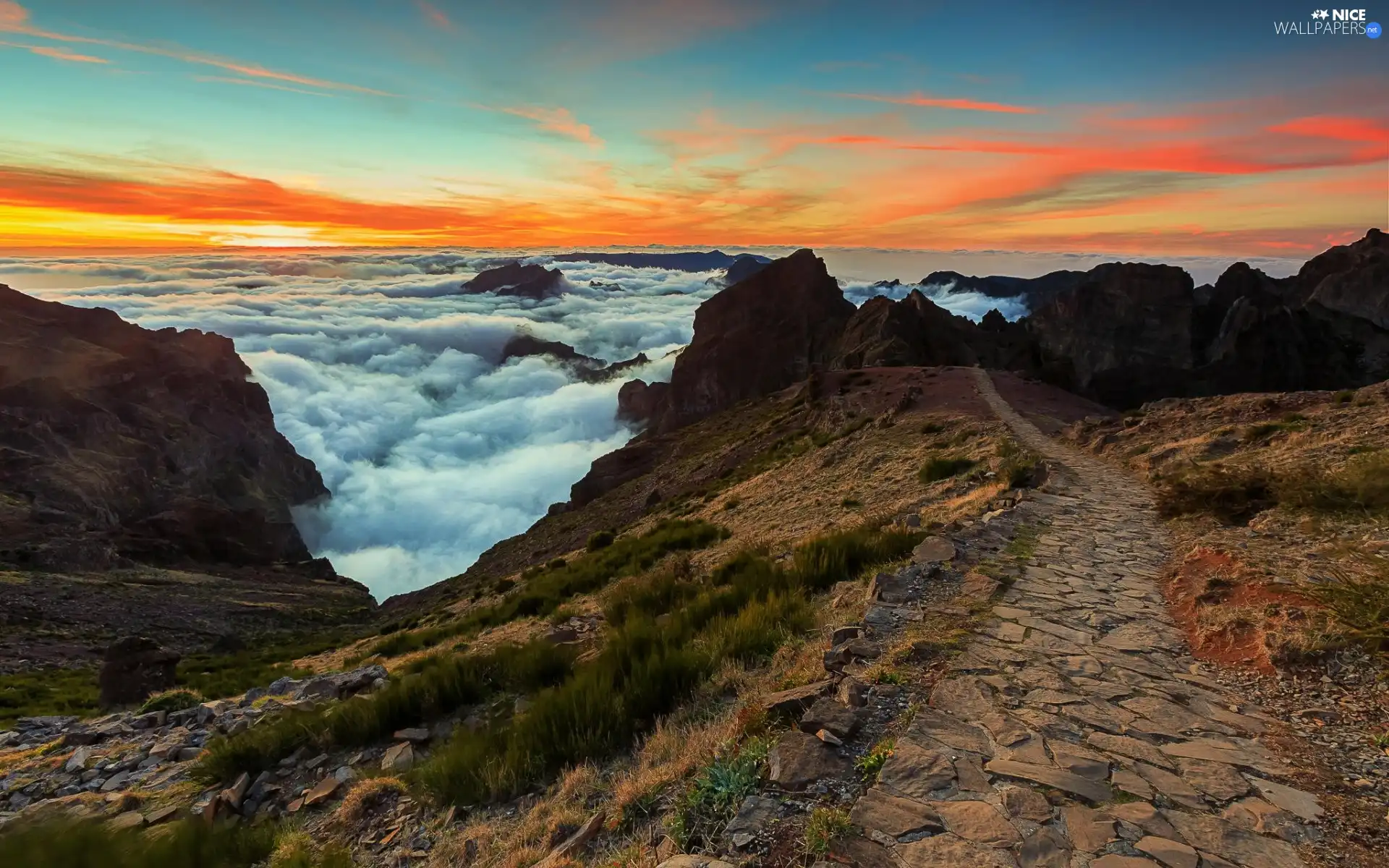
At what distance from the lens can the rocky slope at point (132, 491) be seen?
202 feet

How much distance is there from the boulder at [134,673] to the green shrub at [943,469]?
24181 millimetres

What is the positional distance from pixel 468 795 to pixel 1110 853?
4.84m

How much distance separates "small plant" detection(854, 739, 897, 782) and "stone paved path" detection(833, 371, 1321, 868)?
6 centimetres

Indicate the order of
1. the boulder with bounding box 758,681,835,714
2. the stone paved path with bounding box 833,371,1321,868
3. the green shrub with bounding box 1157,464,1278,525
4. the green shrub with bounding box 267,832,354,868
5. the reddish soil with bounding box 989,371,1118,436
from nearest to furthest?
1. the stone paved path with bounding box 833,371,1321,868
2. the boulder with bounding box 758,681,835,714
3. the green shrub with bounding box 267,832,354,868
4. the green shrub with bounding box 1157,464,1278,525
5. the reddish soil with bounding box 989,371,1118,436

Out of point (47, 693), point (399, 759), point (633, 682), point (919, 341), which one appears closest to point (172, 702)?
point (399, 759)

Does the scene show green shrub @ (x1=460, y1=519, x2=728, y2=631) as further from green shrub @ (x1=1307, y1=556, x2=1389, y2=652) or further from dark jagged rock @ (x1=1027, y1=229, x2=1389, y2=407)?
dark jagged rock @ (x1=1027, y1=229, x2=1389, y2=407)

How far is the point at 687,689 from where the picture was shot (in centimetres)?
620

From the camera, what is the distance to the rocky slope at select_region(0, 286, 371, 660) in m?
61.5

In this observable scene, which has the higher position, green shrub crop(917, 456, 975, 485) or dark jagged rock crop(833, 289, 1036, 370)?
dark jagged rock crop(833, 289, 1036, 370)

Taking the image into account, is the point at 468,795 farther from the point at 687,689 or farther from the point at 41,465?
the point at 41,465

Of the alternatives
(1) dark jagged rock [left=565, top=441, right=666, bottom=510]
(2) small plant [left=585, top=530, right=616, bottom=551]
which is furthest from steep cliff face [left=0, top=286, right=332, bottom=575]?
(2) small plant [left=585, top=530, right=616, bottom=551]

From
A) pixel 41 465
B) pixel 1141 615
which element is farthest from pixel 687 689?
pixel 41 465

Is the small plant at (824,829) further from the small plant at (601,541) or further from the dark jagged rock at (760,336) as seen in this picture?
the dark jagged rock at (760,336)

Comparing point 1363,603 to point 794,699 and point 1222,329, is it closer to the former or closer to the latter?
point 794,699
